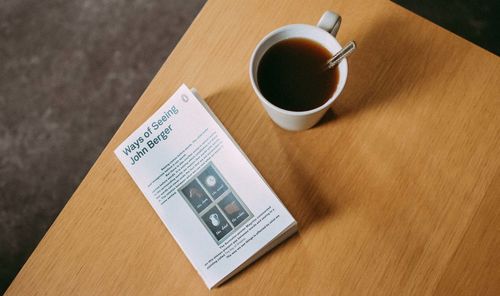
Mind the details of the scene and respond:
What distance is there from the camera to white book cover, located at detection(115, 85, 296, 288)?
1.72ft

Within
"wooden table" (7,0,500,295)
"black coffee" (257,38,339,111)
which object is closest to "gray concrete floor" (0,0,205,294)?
"wooden table" (7,0,500,295)

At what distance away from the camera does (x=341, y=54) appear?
1.54 feet

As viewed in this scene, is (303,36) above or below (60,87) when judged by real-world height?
below

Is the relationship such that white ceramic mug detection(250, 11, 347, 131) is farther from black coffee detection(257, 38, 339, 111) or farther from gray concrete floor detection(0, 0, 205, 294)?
gray concrete floor detection(0, 0, 205, 294)

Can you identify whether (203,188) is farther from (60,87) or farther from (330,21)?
(60,87)

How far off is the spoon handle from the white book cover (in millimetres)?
159

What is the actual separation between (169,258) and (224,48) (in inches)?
12.1

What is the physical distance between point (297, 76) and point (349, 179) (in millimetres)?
159

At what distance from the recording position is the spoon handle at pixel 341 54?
17.7 inches

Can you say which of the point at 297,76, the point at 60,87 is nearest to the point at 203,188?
the point at 297,76

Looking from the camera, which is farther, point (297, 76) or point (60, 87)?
point (60, 87)

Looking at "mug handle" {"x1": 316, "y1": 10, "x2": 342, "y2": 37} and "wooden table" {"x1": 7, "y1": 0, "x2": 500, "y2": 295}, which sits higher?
"mug handle" {"x1": 316, "y1": 10, "x2": 342, "y2": 37}

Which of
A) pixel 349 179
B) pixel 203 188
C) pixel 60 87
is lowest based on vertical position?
pixel 349 179

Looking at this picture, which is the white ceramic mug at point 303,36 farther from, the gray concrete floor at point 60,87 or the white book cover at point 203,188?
the gray concrete floor at point 60,87
